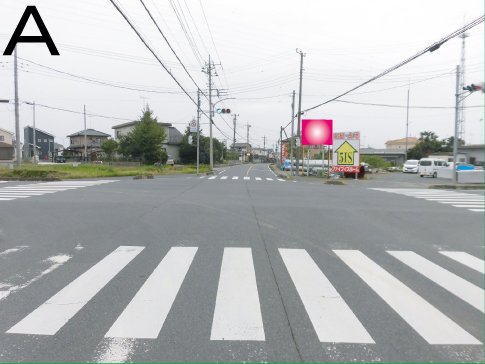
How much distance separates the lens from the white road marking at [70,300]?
Result: 3.08 metres

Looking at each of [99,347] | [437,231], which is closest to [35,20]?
[99,347]

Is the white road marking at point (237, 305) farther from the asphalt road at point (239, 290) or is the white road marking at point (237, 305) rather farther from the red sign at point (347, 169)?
the red sign at point (347, 169)

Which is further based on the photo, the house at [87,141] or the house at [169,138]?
the house at [87,141]

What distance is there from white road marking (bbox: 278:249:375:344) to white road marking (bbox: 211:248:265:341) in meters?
0.52

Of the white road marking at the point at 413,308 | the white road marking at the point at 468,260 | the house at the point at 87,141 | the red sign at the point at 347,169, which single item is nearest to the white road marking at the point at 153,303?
the white road marking at the point at 413,308

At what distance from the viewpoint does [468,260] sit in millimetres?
5199

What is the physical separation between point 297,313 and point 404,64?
39.7ft

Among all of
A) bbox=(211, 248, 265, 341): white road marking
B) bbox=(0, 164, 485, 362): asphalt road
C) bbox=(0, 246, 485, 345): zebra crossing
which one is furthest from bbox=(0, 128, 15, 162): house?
bbox=(211, 248, 265, 341): white road marking

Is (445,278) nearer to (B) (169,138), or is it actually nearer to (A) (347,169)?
(A) (347,169)

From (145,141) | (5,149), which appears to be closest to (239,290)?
(145,141)

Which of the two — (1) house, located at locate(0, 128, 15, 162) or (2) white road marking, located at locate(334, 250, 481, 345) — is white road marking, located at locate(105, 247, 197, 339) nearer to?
(2) white road marking, located at locate(334, 250, 481, 345)

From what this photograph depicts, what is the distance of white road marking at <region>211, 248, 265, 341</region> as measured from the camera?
2.97 metres

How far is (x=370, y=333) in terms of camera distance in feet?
9.73

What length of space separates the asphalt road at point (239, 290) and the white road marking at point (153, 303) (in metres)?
0.02
